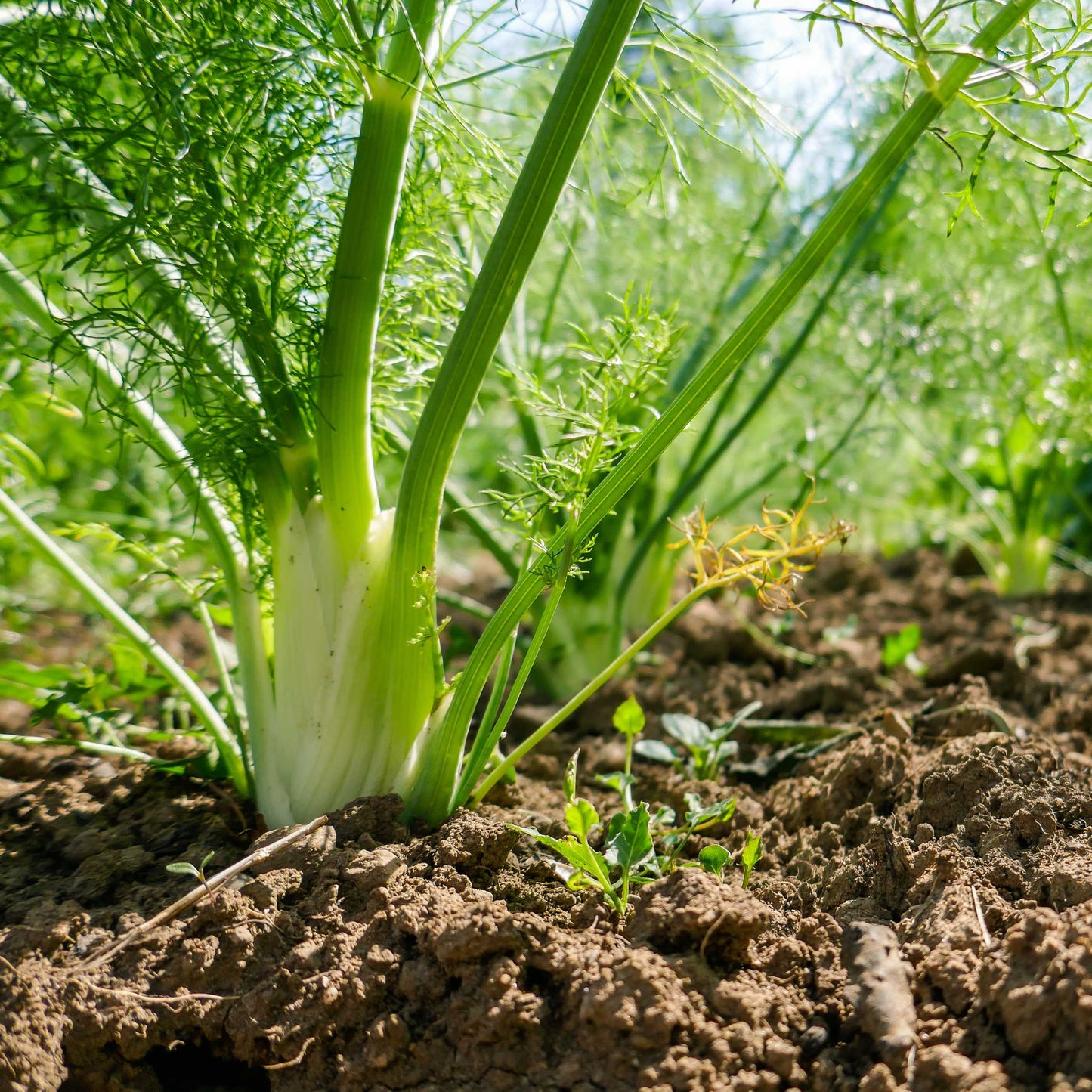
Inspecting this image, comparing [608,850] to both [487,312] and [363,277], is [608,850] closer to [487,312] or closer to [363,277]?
[487,312]

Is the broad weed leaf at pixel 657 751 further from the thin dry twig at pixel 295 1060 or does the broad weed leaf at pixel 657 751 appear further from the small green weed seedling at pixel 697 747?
the thin dry twig at pixel 295 1060

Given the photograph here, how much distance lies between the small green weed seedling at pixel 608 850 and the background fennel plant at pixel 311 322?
0.48 feet

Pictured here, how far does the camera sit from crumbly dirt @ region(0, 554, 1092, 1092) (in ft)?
2.73

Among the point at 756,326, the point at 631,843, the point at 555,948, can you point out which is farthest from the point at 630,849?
the point at 756,326

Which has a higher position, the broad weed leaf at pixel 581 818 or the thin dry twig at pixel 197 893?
the broad weed leaf at pixel 581 818

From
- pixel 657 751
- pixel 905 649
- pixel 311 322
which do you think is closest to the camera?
pixel 311 322

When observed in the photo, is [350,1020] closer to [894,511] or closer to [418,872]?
[418,872]

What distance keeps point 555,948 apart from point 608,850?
16cm

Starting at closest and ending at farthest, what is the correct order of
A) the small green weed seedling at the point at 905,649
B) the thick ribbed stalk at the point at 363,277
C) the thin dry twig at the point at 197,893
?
the thin dry twig at the point at 197,893 < the thick ribbed stalk at the point at 363,277 < the small green weed seedling at the point at 905,649

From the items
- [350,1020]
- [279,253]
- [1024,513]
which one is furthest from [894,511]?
[350,1020]

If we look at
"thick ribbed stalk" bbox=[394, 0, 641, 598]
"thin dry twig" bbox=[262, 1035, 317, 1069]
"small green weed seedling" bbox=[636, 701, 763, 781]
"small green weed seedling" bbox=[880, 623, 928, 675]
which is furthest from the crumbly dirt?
"small green weed seedling" bbox=[880, 623, 928, 675]

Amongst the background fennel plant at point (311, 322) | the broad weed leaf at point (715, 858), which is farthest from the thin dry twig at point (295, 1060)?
the broad weed leaf at point (715, 858)

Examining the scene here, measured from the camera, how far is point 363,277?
109 cm

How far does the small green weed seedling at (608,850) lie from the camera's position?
981 millimetres
